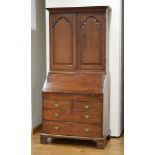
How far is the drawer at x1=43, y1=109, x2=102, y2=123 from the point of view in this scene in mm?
3941

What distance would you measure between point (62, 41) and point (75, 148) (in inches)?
58.0

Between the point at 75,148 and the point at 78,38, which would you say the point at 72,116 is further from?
the point at 78,38

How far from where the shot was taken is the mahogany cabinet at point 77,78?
13.0ft

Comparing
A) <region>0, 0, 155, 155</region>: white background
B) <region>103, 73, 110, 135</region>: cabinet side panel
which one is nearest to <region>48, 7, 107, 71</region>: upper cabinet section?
<region>103, 73, 110, 135</region>: cabinet side panel

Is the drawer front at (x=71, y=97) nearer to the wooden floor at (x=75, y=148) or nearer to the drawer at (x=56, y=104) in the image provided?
the drawer at (x=56, y=104)

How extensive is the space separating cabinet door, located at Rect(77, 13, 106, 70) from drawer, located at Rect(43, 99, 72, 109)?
55 centimetres
